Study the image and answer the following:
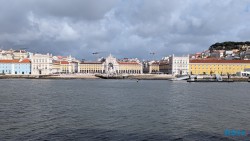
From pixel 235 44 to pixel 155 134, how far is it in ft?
432

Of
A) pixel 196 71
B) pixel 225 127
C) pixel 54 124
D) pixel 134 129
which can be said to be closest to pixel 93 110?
pixel 54 124

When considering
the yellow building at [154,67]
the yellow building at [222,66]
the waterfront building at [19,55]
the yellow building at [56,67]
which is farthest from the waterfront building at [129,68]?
the waterfront building at [19,55]

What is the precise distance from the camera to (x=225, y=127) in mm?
14094

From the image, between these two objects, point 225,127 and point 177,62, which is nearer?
point 225,127

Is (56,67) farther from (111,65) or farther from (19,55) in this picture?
(19,55)

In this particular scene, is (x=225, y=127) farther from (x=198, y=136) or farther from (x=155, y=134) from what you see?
(x=155, y=134)

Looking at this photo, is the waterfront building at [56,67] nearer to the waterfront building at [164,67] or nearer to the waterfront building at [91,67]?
the waterfront building at [91,67]

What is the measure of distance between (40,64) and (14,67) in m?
7.31

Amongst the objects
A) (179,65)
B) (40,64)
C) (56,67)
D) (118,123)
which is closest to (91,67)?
(56,67)

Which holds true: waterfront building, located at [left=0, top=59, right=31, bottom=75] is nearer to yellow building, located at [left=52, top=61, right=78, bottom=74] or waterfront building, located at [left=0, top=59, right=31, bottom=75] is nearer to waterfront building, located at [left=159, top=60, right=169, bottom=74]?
yellow building, located at [left=52, top=61, right=78, bottom=74]

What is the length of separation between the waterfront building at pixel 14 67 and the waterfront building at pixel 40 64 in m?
1.98

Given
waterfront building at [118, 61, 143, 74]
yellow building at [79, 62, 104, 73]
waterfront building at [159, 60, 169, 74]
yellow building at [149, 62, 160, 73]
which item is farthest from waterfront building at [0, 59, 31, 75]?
yellow building at [149, 62, 160, 73]

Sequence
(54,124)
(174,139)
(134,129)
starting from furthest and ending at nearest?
(54,124) < (134,129) < (174,139)

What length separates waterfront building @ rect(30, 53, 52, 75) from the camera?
3843 inches
